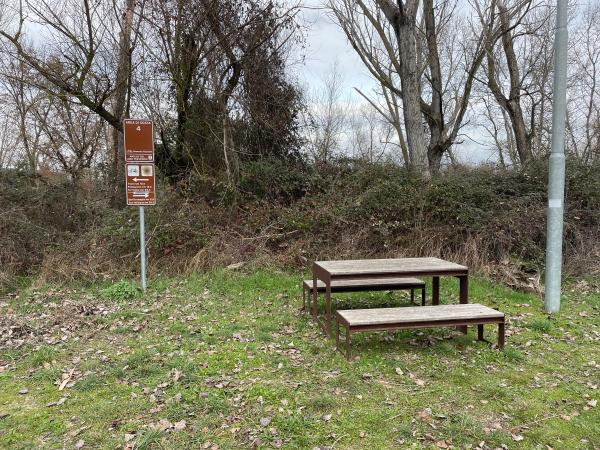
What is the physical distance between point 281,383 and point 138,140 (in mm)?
4888

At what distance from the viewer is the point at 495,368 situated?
4.56 meters

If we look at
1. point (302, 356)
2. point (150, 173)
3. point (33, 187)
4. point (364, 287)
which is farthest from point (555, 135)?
point (33, 187)

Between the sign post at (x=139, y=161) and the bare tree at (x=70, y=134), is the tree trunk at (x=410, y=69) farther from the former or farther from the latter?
the bare tree at (x=70, y=134)

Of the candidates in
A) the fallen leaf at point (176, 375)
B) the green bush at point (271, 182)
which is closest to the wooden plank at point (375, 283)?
the fallen leaf at point (176, 375)

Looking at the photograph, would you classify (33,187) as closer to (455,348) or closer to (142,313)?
(142,313)

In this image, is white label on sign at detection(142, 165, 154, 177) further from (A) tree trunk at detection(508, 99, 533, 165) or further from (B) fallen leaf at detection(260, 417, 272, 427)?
(A) tree trunk at detection(508, 99, 533, 165)

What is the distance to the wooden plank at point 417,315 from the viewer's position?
4.56 meters

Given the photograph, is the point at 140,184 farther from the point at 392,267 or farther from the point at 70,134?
the point at 70,134

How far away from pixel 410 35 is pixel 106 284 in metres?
9.04

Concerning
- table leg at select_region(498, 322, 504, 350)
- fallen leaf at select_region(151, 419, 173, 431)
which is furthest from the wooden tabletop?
fallen leaf at select_region(151, 419, 173, 431)

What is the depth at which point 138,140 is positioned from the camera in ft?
24.1

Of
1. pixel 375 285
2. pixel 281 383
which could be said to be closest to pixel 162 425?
pixel 281 383

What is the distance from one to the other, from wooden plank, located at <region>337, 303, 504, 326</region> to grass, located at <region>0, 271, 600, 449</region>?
46 centimetres

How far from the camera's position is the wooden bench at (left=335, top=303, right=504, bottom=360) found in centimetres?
454
